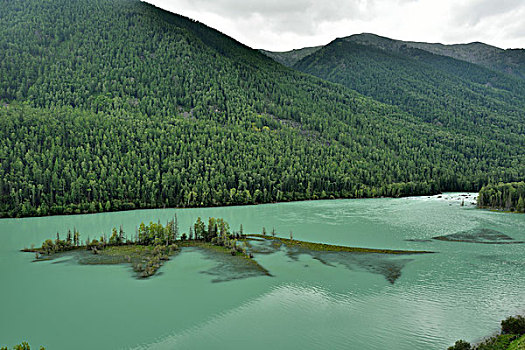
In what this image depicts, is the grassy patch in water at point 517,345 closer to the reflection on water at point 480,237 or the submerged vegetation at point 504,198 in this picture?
the reflection on water at point 480,237

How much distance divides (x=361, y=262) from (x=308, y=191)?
330 ft

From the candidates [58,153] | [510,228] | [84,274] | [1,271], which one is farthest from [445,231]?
[58,153]

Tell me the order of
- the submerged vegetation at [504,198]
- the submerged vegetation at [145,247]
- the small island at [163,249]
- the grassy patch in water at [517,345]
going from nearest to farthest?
the grassy patch in water at [517,345] → the small island at [163,249] → the submerged vegetation at [145,247] → the submerged vegetation at [504,198]

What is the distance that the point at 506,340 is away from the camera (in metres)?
26.9

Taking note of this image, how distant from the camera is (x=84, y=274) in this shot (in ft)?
151

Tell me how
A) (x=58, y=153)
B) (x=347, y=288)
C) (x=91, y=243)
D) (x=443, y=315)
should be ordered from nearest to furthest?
(x=443, y=315) < (x=347, y=288) < (x=91, y=243) < (x=58, y=153)

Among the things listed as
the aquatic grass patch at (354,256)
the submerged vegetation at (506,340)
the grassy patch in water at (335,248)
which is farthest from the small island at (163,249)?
the submerged vegetation at (506,340)

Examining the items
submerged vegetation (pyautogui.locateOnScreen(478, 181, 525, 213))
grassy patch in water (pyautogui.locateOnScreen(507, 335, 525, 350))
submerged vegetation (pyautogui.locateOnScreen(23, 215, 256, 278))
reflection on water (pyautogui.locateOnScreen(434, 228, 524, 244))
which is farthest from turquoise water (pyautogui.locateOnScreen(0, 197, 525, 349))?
submerged vegetation (pyautogui.locateOnScreen(478, 181, 525, 213))

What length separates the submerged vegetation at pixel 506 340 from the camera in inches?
1008

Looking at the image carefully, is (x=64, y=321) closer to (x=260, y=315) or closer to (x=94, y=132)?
(x=260, y=315)

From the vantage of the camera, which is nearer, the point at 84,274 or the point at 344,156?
the point at 84,274

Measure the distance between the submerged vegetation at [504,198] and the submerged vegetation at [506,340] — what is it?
88000 millimetres

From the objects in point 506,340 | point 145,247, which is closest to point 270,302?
point 506,340

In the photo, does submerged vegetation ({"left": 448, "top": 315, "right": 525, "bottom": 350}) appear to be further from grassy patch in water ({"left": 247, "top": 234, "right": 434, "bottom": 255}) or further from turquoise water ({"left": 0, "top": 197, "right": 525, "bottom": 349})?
grassy patch in water ({"left": 247, "top": 234, "right": 434, "bottom": 255})
